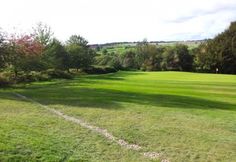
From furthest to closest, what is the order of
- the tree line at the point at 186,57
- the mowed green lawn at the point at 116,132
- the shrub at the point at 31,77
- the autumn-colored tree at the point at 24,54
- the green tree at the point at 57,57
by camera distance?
the tree line at the point at 186,57
the green tree at the point at 57,57
the shrub at the point at 31,77
the autumn-colored tree at the point at 24,54
the mowed green lawn at the point at 116,132

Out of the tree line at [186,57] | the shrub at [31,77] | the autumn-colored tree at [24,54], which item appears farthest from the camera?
the tree line at [186,57]

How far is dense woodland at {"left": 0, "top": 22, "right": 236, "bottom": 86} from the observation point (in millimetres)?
46750

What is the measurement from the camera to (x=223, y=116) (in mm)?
20516

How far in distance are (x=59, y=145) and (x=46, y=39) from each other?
6062cm

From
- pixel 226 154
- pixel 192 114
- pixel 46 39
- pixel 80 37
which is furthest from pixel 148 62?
pixel 226 154

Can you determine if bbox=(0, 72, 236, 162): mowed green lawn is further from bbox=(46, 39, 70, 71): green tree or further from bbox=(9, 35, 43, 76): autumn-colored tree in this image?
bbox=(46, 39, 70, 71): green tree

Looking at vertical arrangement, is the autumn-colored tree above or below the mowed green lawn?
above

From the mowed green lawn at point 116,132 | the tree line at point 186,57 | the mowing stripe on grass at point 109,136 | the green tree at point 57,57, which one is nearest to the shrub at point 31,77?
the green tree at point 57,57

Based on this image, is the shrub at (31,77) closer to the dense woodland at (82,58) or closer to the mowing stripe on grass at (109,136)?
the dense woodland at (82,58)

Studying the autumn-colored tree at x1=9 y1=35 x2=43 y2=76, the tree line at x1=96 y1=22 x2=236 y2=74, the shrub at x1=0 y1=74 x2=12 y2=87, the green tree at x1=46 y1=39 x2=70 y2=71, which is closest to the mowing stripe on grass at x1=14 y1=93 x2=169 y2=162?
the shrub at x1=0 y1=74 x2=12 y2=87

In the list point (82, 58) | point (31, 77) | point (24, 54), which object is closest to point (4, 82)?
point (24, 54)

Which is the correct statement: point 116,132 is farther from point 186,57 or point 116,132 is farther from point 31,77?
point 186,57

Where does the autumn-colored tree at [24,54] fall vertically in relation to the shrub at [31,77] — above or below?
above

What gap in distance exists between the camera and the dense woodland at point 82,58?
46.8m
